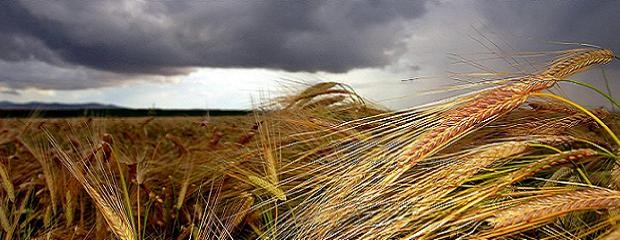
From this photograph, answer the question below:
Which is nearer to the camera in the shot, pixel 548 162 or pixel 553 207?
pixel 553 207

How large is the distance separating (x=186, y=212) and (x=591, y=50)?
60.0 inches

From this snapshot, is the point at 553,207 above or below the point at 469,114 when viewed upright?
below

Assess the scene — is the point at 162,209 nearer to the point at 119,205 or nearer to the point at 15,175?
the point at 119,205

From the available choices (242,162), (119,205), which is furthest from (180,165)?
(119,205)

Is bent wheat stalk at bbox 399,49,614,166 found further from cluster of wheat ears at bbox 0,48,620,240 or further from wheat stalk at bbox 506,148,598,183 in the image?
wheat stalk at bbox 506,148,598,183

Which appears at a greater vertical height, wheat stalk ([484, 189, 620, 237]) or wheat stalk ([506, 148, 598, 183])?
wheat stalk ([506, 148, 598, 183])

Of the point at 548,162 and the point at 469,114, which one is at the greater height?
the point at 469,114

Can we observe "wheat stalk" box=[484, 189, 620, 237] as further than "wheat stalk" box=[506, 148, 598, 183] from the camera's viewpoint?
No

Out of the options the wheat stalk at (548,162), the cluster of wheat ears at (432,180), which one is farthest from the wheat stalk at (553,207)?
the wheat stalk at (548,162)

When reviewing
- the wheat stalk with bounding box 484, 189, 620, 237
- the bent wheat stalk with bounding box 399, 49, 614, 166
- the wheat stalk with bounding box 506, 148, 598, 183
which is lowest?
the wheat stalk with bounding box 484, 189, 620, 237

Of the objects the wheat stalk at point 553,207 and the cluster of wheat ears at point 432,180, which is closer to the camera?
the wheat stalk at point 553,207

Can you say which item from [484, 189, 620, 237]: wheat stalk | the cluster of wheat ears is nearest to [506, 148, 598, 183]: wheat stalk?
the cluster of wheat ears

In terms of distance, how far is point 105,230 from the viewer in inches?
79.0

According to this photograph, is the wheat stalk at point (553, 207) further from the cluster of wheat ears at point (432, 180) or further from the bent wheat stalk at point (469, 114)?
the bent wheat stalk at point (469, 114)
